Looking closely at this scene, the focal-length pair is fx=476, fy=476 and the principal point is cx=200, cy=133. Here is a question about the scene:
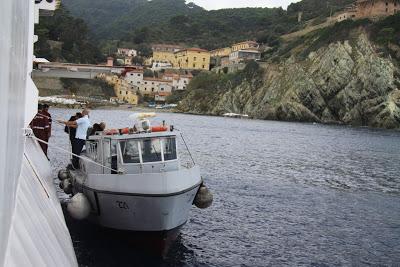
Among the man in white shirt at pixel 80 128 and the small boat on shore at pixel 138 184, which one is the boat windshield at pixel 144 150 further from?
the man in white shirt at pixel 80 128

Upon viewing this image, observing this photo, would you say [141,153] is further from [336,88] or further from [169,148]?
[336,88]

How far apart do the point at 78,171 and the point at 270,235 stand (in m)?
7.63

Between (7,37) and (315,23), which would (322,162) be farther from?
(315,23)

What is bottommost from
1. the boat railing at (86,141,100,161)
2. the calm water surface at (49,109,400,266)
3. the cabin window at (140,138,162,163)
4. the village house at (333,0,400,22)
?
the calm water surface at (49,109,400,266)

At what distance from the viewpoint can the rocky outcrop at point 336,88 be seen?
4242 inches

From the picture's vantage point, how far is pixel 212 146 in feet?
169

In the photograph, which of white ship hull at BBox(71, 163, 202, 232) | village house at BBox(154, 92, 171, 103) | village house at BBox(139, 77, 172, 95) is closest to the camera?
white ship hull at BBox(71, 163, 202, 232)

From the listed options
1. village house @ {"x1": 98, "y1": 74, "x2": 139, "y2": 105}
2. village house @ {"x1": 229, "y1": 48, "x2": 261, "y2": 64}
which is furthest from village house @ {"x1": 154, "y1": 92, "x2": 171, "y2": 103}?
village house @ {"x1": 229, "y1": 48, "x2": 261, "y2": 64}

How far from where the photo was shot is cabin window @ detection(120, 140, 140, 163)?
14.8 metres

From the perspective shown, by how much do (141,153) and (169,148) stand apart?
37.0 inches

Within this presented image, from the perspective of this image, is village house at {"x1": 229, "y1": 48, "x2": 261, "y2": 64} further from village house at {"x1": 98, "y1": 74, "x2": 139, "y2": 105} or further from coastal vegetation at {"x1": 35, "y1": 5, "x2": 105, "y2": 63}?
coastal vegetation at {"x1": 35, "y1": 5, "x2": 105, "y2": 63}

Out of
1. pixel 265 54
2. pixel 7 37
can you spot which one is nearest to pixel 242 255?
pixel 7 37

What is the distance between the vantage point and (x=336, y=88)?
113188 millimetres

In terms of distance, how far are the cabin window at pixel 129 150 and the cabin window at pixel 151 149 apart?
21cm
